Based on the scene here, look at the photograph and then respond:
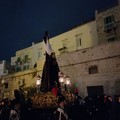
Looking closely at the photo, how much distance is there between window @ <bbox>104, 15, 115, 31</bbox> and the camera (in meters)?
24.0

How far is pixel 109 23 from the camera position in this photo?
24266 millimetres

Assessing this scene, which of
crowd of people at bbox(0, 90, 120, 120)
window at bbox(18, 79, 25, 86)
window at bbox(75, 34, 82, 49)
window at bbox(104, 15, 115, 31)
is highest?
window at bbox(104, 15, 115, 31)

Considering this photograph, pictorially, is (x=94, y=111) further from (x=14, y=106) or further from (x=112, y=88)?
(x=112, y=88)

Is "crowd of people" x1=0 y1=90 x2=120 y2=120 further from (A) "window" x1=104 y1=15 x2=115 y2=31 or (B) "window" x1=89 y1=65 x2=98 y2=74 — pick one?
(A) "window" x1=104 y1=15 x2=115 y2=31

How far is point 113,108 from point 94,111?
7.44 metres

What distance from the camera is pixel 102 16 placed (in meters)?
25.0

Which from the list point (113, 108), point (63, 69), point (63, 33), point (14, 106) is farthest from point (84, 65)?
point (14, 106)

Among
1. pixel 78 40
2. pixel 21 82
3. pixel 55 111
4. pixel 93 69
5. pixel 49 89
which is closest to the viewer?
pixel 55 111

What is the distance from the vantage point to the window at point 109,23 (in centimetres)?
2402

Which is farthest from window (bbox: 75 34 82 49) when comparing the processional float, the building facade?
the processional float

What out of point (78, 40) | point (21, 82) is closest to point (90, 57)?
point (78, 40)

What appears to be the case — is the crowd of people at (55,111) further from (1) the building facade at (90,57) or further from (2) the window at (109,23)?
(2) the window at (109,23)

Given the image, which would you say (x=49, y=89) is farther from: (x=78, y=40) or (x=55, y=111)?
(x=78, y=40)

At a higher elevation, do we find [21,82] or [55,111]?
[21,82]
